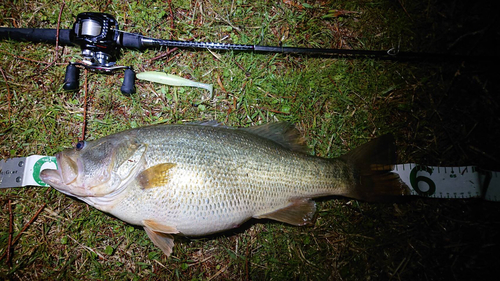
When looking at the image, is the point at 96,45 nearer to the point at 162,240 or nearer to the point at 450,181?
the point at 162,240

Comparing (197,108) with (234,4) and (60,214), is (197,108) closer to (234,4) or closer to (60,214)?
(234,4)

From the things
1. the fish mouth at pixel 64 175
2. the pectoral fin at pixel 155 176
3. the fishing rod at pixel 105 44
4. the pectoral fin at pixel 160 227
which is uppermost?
the fishing rod at pixel 105 44

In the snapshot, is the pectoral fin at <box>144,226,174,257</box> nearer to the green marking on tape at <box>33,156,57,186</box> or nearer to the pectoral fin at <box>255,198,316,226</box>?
the pectoral fin at <box>255,198,316,226</box>

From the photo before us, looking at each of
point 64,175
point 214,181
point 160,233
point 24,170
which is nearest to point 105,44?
point 64,175

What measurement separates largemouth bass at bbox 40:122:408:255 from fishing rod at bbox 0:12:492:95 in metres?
0.83

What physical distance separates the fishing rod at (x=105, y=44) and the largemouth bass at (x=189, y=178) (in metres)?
0.83

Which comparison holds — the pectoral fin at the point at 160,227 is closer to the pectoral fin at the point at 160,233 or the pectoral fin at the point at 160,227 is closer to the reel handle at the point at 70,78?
the pectoral fin at the point at 160,233

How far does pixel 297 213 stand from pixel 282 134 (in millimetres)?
741

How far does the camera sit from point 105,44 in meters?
2.36

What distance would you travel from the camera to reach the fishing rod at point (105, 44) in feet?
7.57

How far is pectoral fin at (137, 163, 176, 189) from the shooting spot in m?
1.98

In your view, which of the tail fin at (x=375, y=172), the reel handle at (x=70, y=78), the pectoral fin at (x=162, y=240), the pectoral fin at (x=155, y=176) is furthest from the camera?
the reel handle at (x=70, y=78)

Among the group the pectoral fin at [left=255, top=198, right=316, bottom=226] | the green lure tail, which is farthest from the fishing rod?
the pectoral fin at [left=255, top=198, right=316, bottom=226]

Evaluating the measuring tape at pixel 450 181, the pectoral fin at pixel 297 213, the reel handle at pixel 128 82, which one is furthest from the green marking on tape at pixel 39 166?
the measuring tape at pixel 450 181
